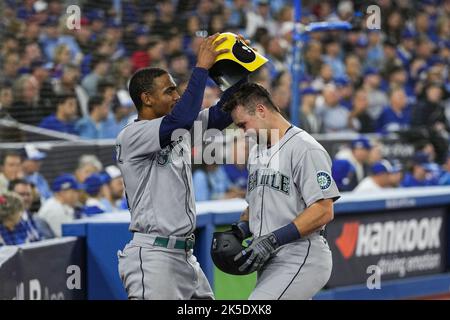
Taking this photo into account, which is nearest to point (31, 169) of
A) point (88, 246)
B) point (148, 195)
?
point (88, 246)

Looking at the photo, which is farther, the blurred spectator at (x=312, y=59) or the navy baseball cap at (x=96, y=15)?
the blurred spectator at (x=312, y=59)

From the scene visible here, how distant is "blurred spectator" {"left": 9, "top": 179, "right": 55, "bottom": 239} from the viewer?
8.00 meters

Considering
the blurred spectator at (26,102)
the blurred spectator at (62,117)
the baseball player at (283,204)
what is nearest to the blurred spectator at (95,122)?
the blurred spectator at (62,117)

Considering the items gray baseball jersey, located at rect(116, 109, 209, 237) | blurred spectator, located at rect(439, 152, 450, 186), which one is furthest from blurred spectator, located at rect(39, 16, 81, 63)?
gray baseball jersey, located at rect(116, 109, 209, 237)

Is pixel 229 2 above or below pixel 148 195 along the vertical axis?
above

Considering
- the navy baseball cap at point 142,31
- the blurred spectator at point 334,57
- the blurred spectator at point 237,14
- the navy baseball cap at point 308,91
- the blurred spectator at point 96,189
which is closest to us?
the blurred spectator at point 96,189

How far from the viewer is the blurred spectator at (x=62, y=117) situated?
31.9ft

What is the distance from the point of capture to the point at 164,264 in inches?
210

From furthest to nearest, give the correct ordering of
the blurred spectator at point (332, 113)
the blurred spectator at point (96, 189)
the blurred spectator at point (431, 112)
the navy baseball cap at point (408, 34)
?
the navy baseball cap at point (408, 34), the blurred spectator at point (431, 112), the blurred spectator at point (332, 113), the blurred spectator at point (96, 189)

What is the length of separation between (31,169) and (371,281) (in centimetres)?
326

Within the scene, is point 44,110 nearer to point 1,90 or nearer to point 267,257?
point 1,90

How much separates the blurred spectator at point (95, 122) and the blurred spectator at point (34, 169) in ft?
2.87

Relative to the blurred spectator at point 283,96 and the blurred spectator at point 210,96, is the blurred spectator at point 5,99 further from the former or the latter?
the blurred spectator at point 283,96

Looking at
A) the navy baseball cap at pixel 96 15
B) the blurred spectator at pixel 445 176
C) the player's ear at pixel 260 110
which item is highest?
the navy baseball cap at pixel 96 15
